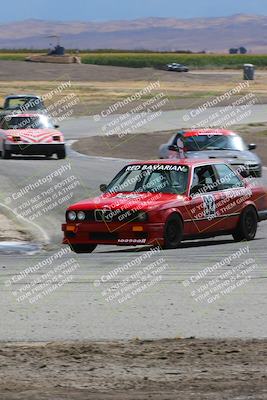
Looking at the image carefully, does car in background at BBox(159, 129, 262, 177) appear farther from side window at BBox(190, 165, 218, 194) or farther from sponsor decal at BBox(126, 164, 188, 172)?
sponsor decal at BBox(126, 164, 188, 172)

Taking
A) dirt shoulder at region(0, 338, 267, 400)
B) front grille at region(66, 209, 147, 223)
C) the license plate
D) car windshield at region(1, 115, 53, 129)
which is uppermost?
dirt shoulder at region(0, 338, 267, 400)

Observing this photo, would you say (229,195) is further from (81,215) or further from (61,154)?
(61,154)

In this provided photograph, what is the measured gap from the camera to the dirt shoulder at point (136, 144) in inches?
1399

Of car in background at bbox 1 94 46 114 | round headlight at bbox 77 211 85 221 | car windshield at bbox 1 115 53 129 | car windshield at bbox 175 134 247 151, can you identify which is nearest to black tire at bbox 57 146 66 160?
car windshield at bbox 1 115 53 129

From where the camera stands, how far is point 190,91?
76188 mm

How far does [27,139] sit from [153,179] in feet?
51.4

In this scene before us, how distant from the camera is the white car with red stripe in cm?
3130

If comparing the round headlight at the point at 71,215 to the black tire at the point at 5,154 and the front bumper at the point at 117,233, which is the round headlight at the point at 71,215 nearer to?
the front bumper at the point at 117,233

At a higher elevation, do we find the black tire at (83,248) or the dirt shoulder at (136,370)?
the dirt shoulder at (136,370)

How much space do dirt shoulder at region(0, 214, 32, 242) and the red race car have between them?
5.28ft

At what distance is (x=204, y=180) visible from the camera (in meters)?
16.5

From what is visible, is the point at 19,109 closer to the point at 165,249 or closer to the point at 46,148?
the point at 46,148

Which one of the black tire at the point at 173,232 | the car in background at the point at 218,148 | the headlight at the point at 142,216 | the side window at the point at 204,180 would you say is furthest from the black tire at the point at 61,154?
the headlight at the point at 142,216

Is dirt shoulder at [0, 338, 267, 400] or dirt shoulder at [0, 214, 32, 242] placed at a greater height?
dirt shoulder at [0, 338, 267, 400]
